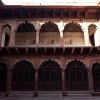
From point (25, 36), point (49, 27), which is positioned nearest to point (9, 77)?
point (25, 36)

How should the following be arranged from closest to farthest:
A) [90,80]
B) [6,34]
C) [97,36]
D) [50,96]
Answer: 1. [50,96]
2. [90,80]
3. [97,36]
4. [6,34]

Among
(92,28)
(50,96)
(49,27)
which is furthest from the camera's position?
(49,27)

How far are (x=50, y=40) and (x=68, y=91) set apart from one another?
Answer: 3.80 metres

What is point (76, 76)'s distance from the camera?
41.3 ft

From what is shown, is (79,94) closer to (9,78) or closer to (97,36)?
(97,36)

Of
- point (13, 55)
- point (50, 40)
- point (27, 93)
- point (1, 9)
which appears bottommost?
point (27, 93)

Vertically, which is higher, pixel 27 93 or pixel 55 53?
pixel 55 53

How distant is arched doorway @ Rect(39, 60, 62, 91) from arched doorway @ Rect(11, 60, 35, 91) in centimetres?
52

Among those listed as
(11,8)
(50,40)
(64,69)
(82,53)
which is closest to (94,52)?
(82,53)

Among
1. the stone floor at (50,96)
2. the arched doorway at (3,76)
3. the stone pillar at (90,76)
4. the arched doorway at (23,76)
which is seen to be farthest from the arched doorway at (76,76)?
the arched doorway at (3,76)

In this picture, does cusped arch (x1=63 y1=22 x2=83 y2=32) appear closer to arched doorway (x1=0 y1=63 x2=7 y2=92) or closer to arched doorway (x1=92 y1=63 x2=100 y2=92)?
arched doorway (x1=92 y1=63 x2=100 y2=92)

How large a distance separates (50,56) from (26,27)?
2669 millimetres

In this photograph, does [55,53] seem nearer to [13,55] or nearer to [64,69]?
A: [64,69]

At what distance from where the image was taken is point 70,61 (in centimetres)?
1284
